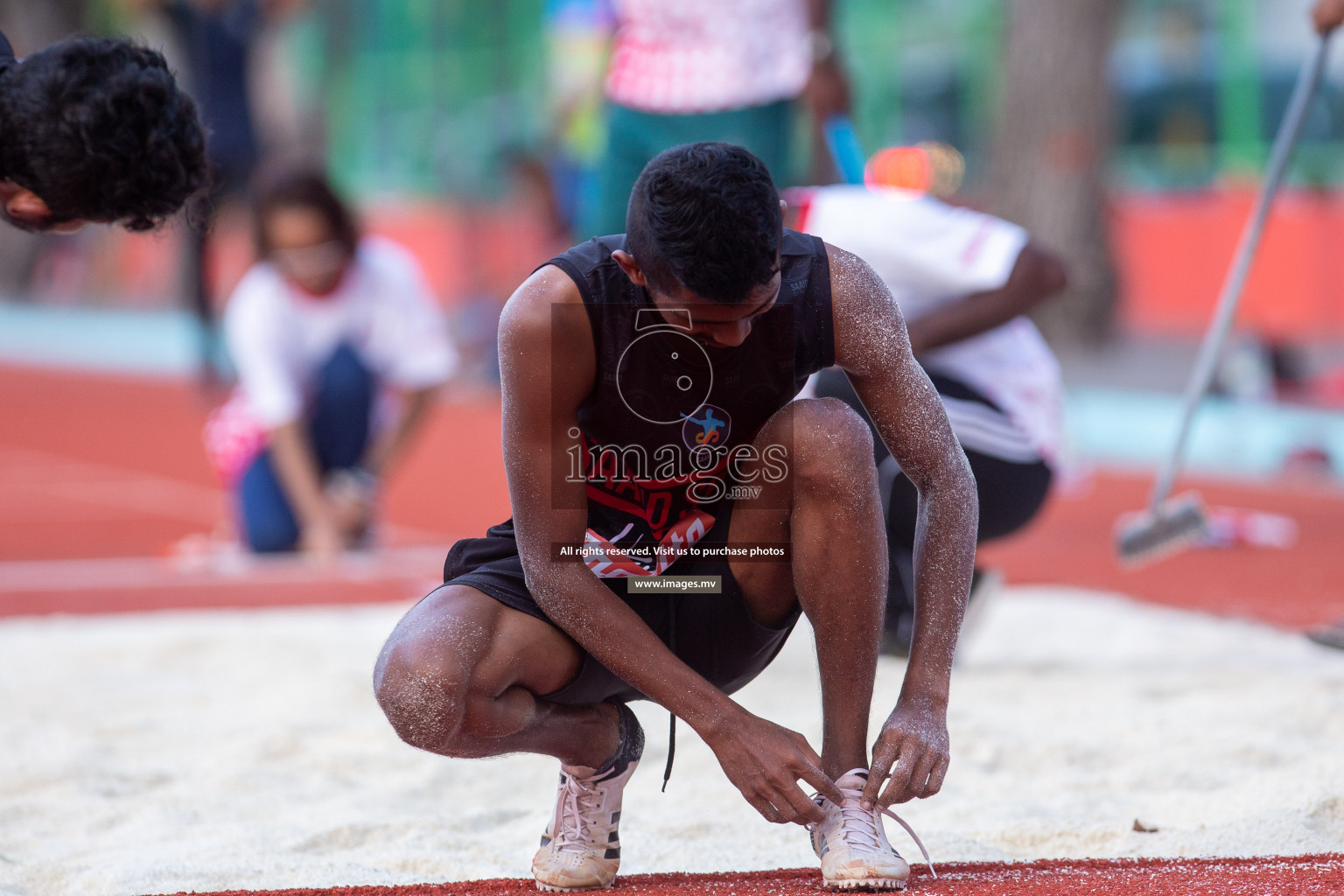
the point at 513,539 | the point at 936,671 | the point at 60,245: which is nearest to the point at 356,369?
the point at 513,539

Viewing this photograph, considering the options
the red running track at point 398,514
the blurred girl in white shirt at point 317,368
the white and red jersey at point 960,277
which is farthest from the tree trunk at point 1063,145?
the white and red jersey at point 960,277

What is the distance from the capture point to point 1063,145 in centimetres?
1027

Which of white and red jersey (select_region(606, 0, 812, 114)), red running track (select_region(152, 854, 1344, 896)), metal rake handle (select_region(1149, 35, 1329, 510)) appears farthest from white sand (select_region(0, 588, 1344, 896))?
white and red jersey (select_region(606, 0, 812, 114))

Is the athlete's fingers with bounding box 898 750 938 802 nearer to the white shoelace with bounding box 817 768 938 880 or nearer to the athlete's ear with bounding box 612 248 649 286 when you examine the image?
the white shoelace with bounding box 817 768 938 880

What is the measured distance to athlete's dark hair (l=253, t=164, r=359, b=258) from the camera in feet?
16.1

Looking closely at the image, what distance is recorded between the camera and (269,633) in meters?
4.25

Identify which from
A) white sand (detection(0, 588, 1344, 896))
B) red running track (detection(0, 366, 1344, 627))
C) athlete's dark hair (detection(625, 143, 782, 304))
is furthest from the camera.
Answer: red running track (detection(0, 366, 1344, 627))

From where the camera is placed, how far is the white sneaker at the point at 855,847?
2020 millimetres

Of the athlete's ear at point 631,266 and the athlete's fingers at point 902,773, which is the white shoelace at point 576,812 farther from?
the athlete's ear at point 631,266

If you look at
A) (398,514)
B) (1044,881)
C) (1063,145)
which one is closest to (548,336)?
(1044,881)

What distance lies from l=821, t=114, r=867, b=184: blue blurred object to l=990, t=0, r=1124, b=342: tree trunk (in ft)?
21.1

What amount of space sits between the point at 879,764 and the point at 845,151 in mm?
2286

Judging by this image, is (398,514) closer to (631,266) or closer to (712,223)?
(631,266)

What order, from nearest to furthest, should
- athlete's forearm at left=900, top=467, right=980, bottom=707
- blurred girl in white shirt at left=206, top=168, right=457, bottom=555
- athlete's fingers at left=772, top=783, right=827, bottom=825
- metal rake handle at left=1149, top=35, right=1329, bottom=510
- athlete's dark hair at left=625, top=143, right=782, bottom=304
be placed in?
athlete's dark hair at left=625, top=143, right=782, bottom=304 < athlete's fingers at left=772, top=783, right=827, bottom=825 < athlete's forearm at left=900, top=467, right=980, bottom=707 < metal rake handle at left=1149, top=35, right=1329, bottom=510 < blurred girl in white shirt at left=206, top=168, right=457, bottom=555
